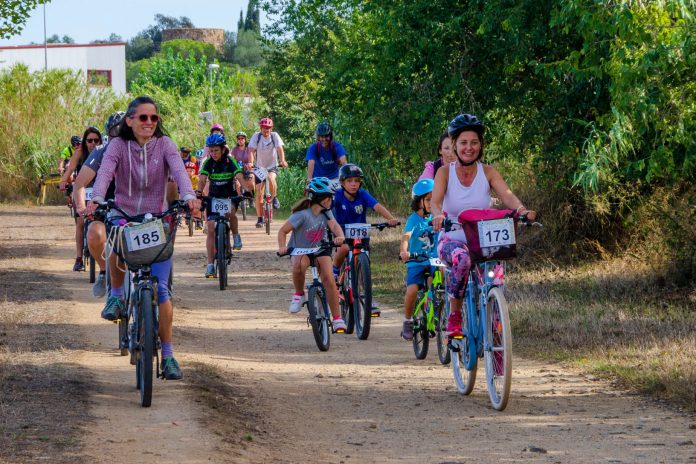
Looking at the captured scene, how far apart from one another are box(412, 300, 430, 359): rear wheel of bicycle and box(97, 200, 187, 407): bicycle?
2613mm

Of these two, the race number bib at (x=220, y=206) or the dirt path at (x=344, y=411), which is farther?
the race number bib at (x=220, y=206)

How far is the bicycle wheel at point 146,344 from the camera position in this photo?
8.06m

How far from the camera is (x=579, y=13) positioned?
11.1 meters

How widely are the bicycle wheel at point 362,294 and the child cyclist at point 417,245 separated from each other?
69 cm

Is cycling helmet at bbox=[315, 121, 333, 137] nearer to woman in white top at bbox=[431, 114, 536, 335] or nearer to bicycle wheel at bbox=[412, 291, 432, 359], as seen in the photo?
bicycle wheel at bbox=[412, 291, 432, 359]

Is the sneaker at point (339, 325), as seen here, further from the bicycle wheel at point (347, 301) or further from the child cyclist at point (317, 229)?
the bicycle wheel at point (347, 301)

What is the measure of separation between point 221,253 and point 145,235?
7352 mm

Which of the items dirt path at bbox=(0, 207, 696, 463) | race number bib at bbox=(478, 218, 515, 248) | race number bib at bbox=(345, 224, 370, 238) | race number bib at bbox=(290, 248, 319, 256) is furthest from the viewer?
race number bib at bbox=(345, 224, 370, 238)

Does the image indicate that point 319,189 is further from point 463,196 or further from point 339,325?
point 463,196

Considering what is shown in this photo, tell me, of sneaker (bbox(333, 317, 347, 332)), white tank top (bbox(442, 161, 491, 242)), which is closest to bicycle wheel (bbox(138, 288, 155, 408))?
white tank top (bbox(442, 161, 491, 242))

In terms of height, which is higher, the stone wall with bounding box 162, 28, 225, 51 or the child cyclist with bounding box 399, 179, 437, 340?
the stone wall with bounding box 162, 28, 225, 51

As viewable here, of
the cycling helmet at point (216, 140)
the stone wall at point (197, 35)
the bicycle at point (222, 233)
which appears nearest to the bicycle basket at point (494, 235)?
the bicycle at point (222, 233)

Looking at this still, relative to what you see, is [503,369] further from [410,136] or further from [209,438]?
[410,136]

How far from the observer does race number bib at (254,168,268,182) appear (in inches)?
938
